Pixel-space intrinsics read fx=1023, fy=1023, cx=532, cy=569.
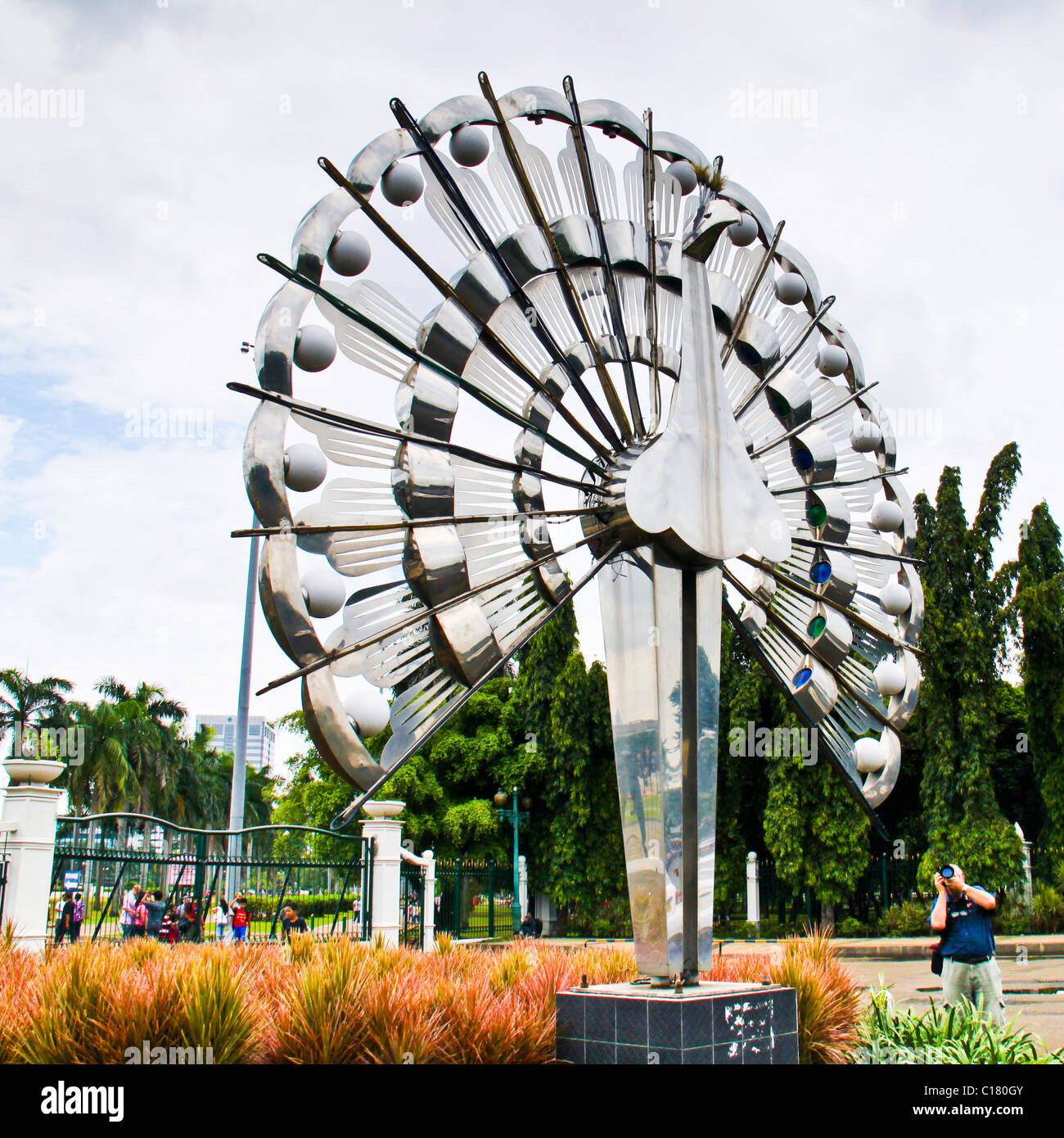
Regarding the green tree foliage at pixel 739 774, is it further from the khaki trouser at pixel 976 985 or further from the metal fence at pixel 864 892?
the khaki trouser at pixel 976 985

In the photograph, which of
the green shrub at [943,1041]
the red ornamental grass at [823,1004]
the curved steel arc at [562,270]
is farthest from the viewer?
the red ornamental grass at [823,1004]

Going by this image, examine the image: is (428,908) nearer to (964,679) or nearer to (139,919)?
(139,919)

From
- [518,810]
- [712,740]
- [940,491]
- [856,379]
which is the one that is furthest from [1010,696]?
[712,740]

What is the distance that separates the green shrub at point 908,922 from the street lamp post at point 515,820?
387 inches

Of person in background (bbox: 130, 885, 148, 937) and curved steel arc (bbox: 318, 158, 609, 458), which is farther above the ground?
curved steel arc (bbox: 318, 158, 609, 458)

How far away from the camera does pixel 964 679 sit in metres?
27.5

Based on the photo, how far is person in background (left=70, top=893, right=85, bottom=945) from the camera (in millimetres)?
12930

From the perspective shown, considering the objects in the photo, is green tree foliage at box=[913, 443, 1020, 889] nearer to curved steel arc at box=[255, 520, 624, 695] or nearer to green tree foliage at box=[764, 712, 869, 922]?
green tree foliage at box=[764, 712, 869, 922]

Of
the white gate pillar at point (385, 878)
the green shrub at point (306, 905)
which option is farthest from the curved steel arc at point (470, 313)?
the green shrub at point (306, 905)

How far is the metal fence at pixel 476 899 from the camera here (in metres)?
19.0

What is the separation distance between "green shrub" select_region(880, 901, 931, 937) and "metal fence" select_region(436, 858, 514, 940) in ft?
32.1

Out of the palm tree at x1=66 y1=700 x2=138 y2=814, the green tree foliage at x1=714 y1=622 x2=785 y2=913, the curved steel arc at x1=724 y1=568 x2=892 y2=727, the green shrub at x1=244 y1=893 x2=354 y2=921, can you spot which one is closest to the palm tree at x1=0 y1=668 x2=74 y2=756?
the palm tree at x1=66 y1=700 x2=138 y2=814

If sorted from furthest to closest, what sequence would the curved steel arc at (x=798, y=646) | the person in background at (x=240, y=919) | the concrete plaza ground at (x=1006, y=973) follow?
1. the person in background at (x=240, y=919)
2. the concrete plaza ground at (x=1006, y=973)
3. the curved steel arc at (x=798, y=646)
